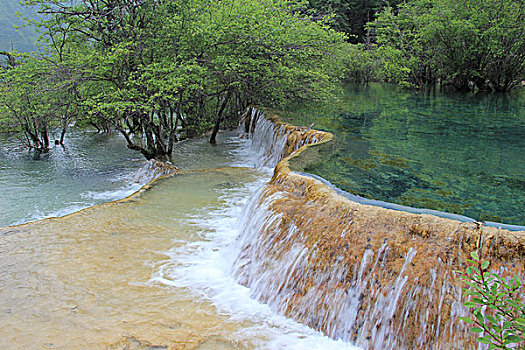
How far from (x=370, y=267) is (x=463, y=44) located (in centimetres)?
2359

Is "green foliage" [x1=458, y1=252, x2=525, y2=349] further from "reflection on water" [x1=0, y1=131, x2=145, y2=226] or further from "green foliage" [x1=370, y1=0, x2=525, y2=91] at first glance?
"green foliage" [x1=370, y1=0, x2=525, y2=91]

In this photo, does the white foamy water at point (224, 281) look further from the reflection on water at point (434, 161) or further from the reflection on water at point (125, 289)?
the reflection on water at point (434, 161)

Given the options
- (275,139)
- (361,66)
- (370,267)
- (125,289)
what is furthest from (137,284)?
(361,66)

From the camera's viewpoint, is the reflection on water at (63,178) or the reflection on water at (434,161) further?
the reflection on water at (63,178)

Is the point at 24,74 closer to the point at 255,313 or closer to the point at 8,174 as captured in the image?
the point at 8,174

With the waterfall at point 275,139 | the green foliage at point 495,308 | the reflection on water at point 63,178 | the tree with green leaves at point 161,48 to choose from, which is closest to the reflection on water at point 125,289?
the green foliage at point 495,308

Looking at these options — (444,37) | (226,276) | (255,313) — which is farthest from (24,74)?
(444,37)

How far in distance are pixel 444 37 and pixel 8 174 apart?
22.9m

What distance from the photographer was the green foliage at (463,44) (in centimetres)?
2020

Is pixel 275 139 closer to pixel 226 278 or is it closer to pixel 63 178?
pixel 63 178

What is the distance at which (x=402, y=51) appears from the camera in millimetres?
25281

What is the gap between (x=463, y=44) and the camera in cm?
2303

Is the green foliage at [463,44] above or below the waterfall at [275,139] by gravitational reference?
above

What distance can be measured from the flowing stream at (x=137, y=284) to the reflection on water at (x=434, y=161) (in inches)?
85.6
